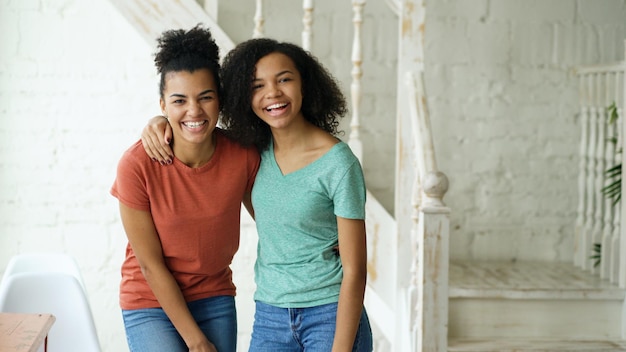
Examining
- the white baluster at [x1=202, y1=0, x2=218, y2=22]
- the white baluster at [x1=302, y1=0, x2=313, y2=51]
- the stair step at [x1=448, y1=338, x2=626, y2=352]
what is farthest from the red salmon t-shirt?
the stair step at [x1=448, y1=338, x2=626, y2=352]

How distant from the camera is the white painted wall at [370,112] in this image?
13.2ft

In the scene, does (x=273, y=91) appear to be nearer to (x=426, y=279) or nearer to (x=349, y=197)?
(x=349, y=197)

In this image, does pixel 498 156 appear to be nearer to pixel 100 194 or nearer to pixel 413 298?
pixel 413 298

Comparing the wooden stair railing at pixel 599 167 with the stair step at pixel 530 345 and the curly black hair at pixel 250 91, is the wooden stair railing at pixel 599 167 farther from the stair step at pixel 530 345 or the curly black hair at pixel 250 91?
the curly black hair at pixel 250 91

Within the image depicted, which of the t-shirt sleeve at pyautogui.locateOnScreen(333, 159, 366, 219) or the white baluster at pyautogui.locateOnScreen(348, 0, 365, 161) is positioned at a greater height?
the white baluster at pyautogui.locateOnScreen(348, 0, 365, 161)

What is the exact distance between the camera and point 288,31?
429 centimetres

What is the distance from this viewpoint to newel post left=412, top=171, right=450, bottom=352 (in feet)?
10.5

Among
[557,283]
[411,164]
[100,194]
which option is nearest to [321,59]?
[411,164]

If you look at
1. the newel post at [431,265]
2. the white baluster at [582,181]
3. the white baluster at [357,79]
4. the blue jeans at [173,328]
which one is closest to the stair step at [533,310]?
the newel post at [431,265]

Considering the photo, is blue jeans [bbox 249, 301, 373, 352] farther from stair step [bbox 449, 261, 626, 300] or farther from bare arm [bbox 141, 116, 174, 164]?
stair step [bbox 449, 261, 626, 300]

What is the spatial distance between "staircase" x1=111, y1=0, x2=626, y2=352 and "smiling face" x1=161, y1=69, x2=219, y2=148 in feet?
4.34

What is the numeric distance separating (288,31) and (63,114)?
1.20 m

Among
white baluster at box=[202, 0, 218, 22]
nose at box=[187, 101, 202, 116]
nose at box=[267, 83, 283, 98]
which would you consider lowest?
nose at box=[187, 101, 202, 116]

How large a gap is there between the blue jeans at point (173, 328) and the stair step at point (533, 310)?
5.54ft
